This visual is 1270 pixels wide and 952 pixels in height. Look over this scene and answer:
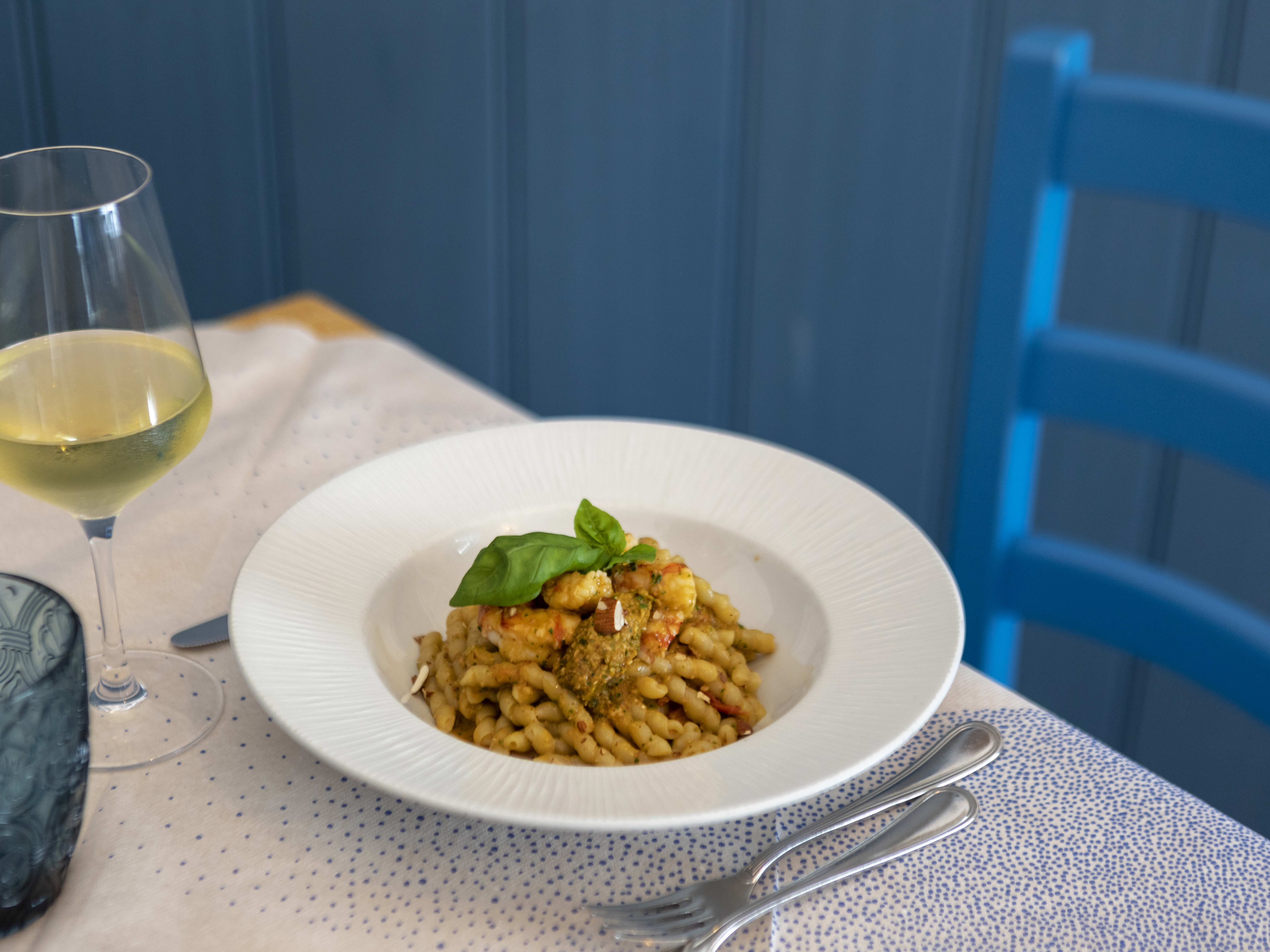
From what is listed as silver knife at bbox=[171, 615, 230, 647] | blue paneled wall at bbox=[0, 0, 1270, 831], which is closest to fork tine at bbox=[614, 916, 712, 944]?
silver knife at bbox=[171, 615, 230, 647]

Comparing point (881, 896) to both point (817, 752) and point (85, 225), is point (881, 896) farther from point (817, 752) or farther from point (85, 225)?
point (85, 225)

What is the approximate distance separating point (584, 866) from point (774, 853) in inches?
4.2

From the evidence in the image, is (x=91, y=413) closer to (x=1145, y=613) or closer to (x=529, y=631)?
(x=529, y=631)

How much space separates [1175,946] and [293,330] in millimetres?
1016

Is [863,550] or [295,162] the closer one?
[863,550]

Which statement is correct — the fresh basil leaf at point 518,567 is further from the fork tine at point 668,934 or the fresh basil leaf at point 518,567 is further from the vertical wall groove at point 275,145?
the vertical wall groove at point 275,145

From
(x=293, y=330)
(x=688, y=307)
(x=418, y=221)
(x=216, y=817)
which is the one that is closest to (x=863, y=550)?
(x=216, y=817)

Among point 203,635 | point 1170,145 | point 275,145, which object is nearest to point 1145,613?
point 1170,145

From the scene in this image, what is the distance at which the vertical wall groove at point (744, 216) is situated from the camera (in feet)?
6.96

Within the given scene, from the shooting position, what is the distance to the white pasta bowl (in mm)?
605

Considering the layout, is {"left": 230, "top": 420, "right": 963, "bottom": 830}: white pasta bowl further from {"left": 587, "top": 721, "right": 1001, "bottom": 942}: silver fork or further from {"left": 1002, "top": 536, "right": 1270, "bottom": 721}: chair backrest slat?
{"left": 1002, "top": 536, "right": 1270, "bottom": 721}: chair backrest slat

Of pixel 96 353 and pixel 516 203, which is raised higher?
pixel 96 353

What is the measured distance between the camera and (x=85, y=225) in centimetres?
62

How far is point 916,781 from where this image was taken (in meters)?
0.69
